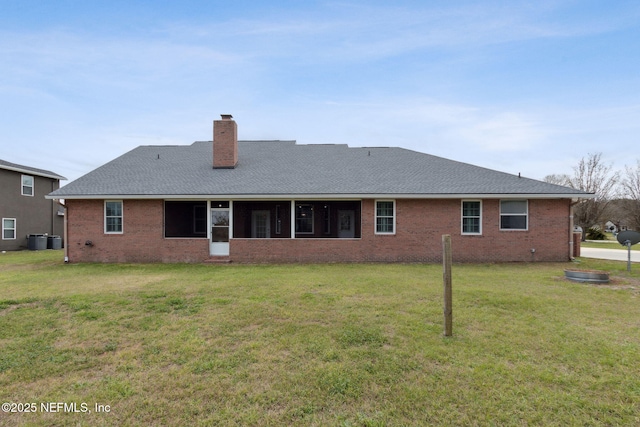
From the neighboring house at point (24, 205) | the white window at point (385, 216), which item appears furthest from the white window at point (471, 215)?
the neighboring house at point (24, 205)

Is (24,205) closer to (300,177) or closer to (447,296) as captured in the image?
(300,177)

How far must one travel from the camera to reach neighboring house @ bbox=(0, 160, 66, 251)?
64.2 ft

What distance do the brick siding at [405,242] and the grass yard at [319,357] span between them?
17.8ft

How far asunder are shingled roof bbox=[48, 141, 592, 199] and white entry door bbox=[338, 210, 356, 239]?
118 inches

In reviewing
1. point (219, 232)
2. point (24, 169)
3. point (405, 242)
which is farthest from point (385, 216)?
point (24, 169)

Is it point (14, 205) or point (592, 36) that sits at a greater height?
point (592, 36)

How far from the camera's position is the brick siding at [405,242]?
1305cm

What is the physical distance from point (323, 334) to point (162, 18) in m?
14.5

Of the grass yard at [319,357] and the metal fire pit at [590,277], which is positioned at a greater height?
the metal fire pit at [590,277]

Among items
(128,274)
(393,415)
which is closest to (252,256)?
(128,274)

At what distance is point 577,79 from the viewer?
15.1 m

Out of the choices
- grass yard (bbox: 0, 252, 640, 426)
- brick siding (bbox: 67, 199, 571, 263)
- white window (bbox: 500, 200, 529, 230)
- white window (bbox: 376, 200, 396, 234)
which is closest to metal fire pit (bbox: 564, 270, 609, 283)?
grass yard (bbox: 0, 252, 640, 426)

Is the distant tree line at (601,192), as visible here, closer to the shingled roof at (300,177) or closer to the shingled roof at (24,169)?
the shingled roof at (300,177)

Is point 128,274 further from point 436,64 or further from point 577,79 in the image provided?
point 577,79
